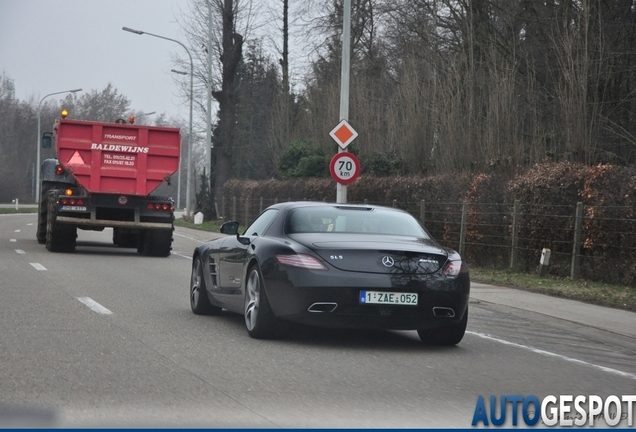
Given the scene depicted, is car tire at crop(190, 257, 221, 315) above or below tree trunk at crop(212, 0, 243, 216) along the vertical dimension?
below

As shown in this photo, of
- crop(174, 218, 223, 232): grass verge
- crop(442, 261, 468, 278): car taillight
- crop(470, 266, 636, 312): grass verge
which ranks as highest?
crop(442, 261, 468, 278): car taillight

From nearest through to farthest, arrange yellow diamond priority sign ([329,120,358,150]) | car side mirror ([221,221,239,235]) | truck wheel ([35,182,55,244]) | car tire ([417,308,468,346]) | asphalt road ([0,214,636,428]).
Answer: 1. asphalt road ([0,214,636,428])
2. car tire ([417,308,468,346])
3. car side mirror ([221,221,239,235])
4. yellow diamond priority sign ([329,120,358,150])
5. truck wheel ([35,182,55,244])

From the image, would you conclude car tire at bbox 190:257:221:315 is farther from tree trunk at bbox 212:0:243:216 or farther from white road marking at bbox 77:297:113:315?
tree trunk at bbox 212:0:243:216

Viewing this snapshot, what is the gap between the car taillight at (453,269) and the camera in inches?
372

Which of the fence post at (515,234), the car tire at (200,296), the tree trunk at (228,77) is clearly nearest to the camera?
the car tire at (200,296)

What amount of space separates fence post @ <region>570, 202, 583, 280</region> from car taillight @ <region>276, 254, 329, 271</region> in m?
9.87

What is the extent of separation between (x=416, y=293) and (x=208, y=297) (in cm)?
326

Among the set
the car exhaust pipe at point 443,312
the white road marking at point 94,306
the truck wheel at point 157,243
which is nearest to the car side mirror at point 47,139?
the truck wheel at point 157,243

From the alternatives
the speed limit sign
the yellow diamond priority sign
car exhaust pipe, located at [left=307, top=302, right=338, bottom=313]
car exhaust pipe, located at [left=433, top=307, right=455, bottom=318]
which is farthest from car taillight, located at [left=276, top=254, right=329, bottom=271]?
the yellow diamond priority sign

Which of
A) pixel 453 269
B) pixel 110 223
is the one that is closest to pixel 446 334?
pixel 453 269

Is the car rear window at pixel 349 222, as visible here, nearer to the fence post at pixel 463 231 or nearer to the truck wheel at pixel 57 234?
the fence post at pixel 463 231

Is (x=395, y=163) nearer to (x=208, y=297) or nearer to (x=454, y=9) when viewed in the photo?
(x=454, y=9)

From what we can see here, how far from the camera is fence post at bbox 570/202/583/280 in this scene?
715 inches

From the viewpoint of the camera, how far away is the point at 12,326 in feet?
33.3
